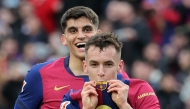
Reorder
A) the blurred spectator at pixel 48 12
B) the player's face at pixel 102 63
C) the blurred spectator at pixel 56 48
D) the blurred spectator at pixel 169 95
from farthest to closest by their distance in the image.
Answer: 1. the blurred spectator at pixel 48 12
2. the blurred spectator at pixel 56 48
3. the blurred spectator at pixel 169 95
4. the player's face at pixel 102 63

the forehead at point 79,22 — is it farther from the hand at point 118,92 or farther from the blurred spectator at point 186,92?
the blurred spectator at point 186,92

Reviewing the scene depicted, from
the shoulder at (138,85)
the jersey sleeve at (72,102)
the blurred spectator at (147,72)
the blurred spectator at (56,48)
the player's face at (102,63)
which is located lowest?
the blurred spectator at (147,72)

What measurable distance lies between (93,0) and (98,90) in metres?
10.2

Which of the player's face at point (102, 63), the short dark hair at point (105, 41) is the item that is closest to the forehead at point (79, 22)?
the short dark hair at point (105, 41)

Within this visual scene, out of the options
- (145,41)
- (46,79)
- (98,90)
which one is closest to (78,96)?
(98,90)

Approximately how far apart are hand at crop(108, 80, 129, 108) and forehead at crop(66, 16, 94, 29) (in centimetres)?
154

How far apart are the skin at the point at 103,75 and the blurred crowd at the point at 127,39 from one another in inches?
257

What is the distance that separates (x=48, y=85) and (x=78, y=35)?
1.97 ft

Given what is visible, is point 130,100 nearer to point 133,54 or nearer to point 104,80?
point 104,80

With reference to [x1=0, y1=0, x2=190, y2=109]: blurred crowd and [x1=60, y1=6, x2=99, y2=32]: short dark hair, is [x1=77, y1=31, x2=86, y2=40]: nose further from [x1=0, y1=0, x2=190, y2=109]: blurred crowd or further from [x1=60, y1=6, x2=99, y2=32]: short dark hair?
[x1=0, y1=0, x2=190, y2=109]: blurred crowd

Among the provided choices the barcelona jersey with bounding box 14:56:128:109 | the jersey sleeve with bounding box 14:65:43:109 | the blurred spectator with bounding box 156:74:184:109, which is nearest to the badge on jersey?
the barcelona jersey with bounding box 14:56:128:109

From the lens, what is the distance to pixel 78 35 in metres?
7.72

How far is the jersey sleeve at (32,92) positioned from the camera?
303 inches

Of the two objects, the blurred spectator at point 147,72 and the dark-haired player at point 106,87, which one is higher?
the dark-haired player at point 106,87
